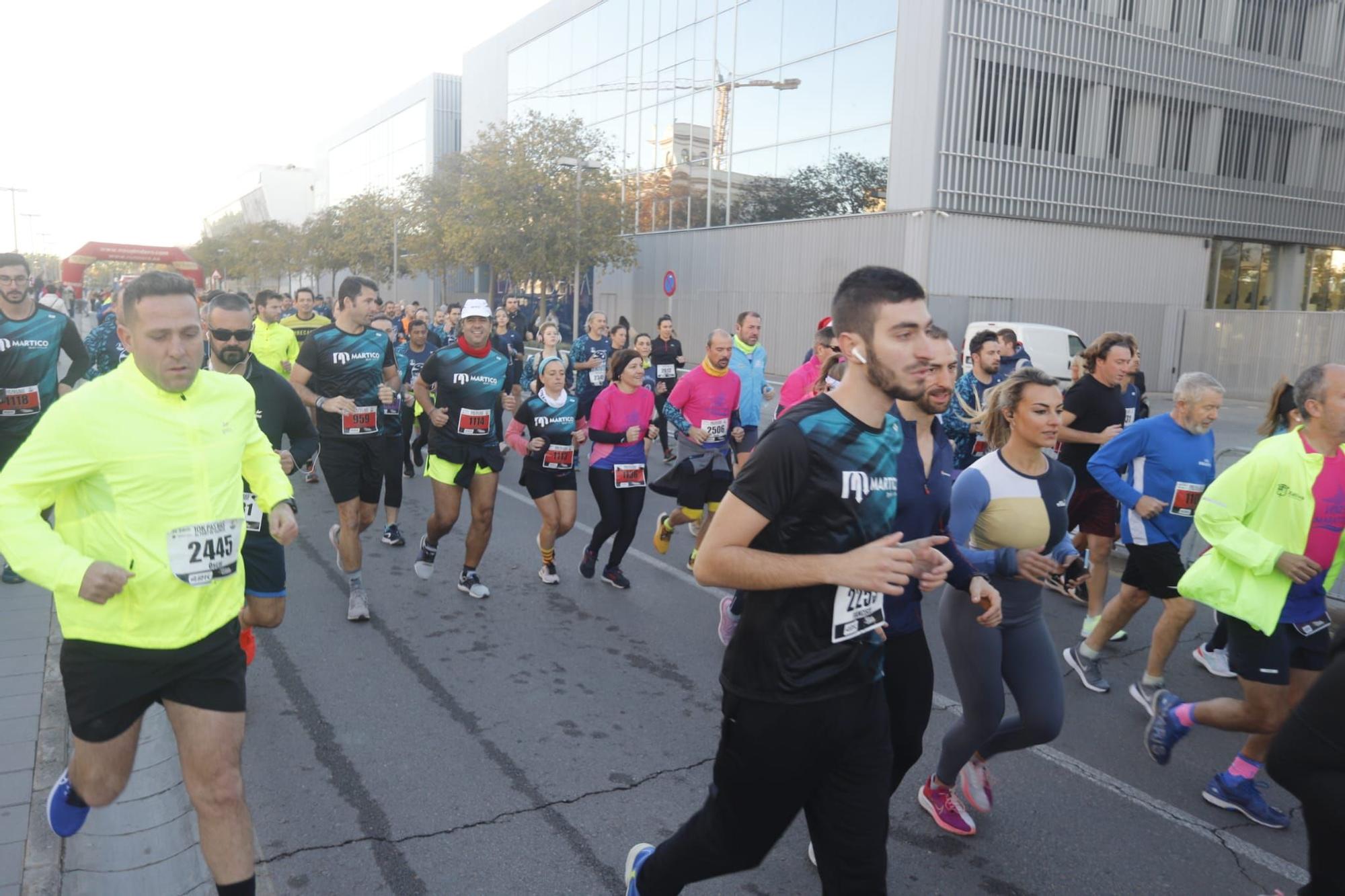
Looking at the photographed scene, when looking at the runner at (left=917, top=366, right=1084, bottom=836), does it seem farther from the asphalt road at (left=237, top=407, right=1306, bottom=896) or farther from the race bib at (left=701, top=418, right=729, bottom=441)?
the race bib at (left=701, top=418, right=729, bottom=441)

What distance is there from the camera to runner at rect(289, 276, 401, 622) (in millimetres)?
6824

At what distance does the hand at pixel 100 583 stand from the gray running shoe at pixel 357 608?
4085 millimetres

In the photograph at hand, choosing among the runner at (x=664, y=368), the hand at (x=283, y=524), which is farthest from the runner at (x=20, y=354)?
the runner at (x=664, y=368)

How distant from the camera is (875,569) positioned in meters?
2.49

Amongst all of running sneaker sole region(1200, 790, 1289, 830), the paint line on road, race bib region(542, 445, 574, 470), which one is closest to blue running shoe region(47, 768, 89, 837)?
the paint line on road

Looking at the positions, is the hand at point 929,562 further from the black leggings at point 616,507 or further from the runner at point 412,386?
the runner at point 412,386

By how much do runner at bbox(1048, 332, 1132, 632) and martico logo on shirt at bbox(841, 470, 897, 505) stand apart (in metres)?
4.60

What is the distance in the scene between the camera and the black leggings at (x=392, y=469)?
7556 millimetres

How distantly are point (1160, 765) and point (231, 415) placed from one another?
4.28m

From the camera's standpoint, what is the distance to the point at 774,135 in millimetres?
29141

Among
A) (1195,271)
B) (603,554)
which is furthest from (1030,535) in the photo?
(1195,271)

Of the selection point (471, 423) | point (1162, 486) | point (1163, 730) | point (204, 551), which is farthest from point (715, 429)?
point (204, 551)

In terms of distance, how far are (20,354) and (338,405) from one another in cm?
257

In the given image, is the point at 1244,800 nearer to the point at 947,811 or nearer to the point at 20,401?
the point at 947,811
